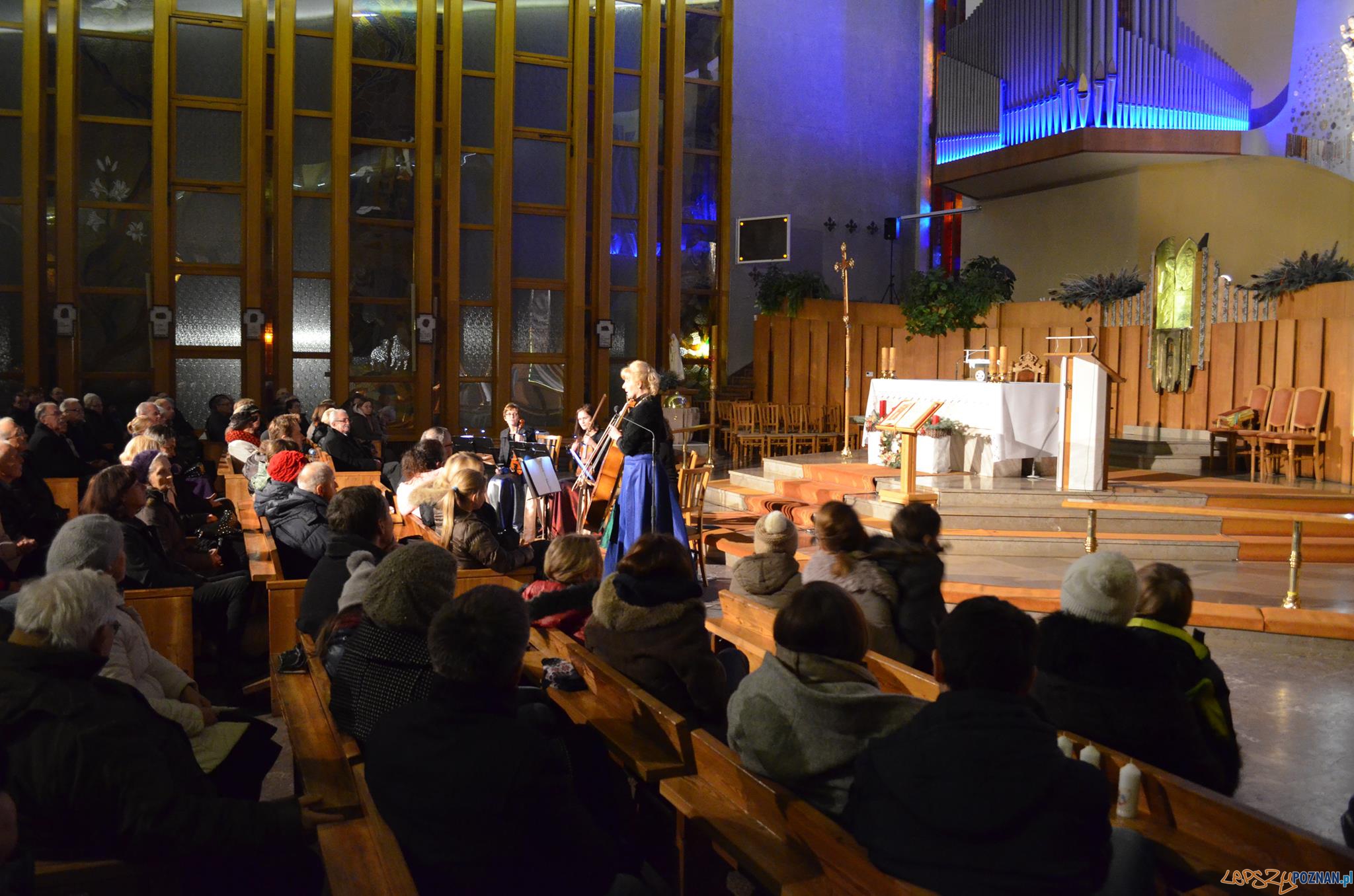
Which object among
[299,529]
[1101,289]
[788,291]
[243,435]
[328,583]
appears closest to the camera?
[328,583]

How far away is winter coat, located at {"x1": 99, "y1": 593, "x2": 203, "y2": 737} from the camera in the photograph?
2.46m

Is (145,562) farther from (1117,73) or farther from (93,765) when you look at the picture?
(1117,73)

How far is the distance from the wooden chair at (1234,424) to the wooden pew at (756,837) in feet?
27.8

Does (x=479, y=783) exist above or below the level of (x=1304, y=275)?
below

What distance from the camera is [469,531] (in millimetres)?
4133

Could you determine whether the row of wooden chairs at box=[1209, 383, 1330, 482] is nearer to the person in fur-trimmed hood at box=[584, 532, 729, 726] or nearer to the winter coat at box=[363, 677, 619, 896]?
the person in fur-trimmed hood at box=[584, 532, 729, 726]

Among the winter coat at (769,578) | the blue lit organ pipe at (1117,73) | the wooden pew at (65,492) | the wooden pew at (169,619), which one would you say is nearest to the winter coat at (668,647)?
the winter coat at (769,578)

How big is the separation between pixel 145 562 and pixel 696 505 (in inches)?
147

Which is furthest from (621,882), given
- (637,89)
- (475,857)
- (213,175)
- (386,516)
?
(637,89)

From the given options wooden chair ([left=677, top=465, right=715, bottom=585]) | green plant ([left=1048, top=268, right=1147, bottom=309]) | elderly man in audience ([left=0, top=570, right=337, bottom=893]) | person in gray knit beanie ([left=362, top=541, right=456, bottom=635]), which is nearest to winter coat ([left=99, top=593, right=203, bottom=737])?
elderly man in audience ([left=0, top=570, right=337, bottom=893])

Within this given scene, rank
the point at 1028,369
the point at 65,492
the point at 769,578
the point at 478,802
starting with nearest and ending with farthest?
1. the point at 478,802
2. the point at 769,578
3. the point at 65,492
4. the point at 1028,369

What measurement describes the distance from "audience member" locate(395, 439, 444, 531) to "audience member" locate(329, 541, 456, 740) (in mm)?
2377

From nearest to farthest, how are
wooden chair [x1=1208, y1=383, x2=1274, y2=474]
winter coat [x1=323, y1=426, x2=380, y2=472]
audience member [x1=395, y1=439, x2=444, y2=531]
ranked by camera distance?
1. audience member [x1=395, y1=439, x2=444, y2=531]
2. winter coat [x1=323, y1=426, x2=380, y2=472]
3. wooden chair [x1=1208, y1=383, x2=1274, y2=474]

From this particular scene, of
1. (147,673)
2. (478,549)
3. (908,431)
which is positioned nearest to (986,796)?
(147,673)
